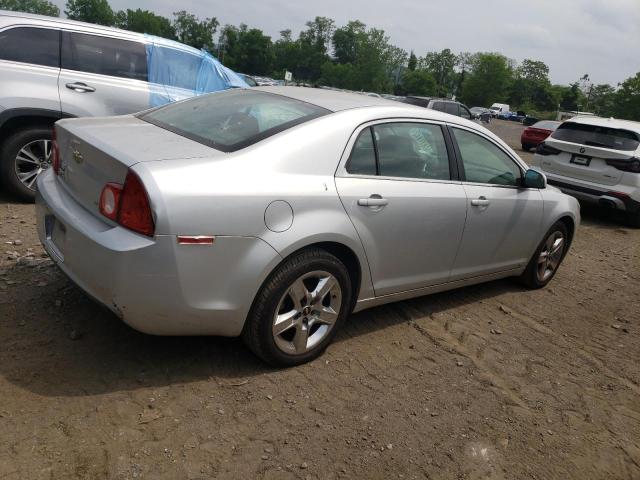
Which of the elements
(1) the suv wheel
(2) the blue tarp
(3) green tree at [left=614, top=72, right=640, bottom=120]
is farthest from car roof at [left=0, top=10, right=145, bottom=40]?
(3) green tree at [left=614, top=72, right=640, bottom=120]

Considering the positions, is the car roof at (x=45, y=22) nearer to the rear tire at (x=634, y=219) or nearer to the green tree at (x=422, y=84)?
the rear tire at (x=634, y=219)

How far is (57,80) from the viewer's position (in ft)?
18.4

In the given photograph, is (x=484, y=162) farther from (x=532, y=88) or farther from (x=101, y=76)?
(x=532, y=88)

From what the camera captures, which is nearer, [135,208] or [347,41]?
[135,208]

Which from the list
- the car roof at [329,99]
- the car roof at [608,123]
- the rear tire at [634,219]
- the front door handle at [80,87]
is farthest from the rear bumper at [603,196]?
the front door handle at [80,87]

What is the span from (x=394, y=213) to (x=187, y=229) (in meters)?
1.40

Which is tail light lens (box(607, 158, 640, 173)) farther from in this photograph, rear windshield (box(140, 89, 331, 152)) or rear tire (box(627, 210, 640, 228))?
rear windshield (box(140, 89, 331, 152))

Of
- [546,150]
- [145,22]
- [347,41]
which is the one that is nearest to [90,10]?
[145,22]

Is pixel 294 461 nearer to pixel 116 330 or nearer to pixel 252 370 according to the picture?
pixel 252 370

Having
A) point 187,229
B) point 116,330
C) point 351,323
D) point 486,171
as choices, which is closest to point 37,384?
point 116,330

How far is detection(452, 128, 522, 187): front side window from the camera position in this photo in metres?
4.19

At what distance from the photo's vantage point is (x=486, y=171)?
14.4 feet

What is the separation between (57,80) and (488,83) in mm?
114203

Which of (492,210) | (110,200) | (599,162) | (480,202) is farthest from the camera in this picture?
(599,162)
